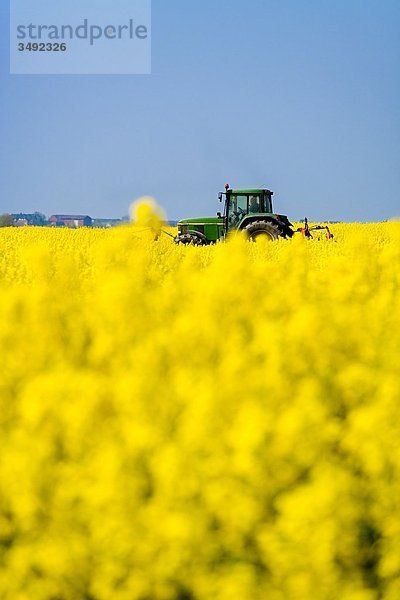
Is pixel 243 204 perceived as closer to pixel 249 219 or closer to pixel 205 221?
pixel 249 219

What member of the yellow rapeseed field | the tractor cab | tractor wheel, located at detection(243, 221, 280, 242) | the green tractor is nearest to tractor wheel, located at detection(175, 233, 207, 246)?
the green tractor

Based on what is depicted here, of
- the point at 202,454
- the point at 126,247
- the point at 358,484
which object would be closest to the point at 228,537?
the point at 202,454

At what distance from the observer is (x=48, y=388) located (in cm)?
253

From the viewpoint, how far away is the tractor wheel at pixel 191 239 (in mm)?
16484

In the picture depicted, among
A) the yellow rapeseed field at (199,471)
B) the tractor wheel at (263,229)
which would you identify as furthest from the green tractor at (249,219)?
the yellow rapeseed field at (199,471)

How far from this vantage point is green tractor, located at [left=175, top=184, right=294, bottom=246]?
15.0 metres

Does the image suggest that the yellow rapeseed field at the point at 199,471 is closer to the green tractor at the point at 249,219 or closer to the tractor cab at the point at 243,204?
the green tractor at the point at 249,219

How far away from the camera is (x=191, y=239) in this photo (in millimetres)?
16531

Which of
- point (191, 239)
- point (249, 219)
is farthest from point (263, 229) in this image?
point (191, 239)

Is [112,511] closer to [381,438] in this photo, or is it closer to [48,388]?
[48,388]

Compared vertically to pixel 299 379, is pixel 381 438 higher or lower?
lower

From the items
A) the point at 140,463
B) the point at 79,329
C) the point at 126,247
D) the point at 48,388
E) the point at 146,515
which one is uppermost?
the point at 126,247

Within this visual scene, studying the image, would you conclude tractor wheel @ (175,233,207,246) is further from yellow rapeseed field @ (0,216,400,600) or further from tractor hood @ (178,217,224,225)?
yellow rapeseed field @ (0,216,400,600)

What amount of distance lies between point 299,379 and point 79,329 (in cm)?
96
